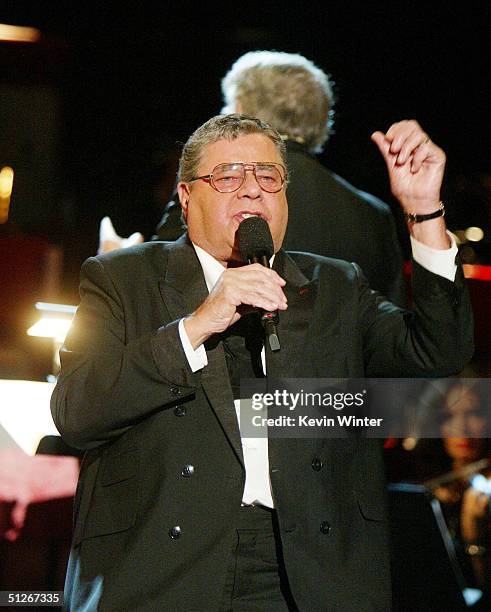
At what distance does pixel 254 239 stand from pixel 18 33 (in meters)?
2.01

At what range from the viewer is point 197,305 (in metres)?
1.91

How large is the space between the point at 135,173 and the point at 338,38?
1.07 meters

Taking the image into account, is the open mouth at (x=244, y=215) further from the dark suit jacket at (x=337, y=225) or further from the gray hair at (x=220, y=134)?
the dark suit jacket at (x=337, y=225)

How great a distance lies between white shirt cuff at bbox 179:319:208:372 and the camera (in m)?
1.71

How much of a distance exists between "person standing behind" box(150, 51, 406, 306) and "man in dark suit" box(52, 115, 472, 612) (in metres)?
0.45

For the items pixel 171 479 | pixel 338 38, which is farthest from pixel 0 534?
pixel 338 38

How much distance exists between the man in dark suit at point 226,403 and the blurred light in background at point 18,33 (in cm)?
162

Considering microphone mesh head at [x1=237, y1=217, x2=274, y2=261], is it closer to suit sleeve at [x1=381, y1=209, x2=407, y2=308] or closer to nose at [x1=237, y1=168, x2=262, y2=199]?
nose at [x1=237, y1=168, x2=262, y2=199]

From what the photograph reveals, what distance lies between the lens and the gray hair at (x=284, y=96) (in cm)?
254

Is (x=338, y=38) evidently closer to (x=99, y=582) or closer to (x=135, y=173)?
(x=135, y=173)

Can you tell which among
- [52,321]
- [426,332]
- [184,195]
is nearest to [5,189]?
[52,321]

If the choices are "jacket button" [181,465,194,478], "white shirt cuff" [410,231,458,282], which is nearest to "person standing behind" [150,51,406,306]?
"white shirt cuff" [410,231,458,282]

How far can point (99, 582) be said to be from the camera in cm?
171

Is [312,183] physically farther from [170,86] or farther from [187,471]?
[170,86]
